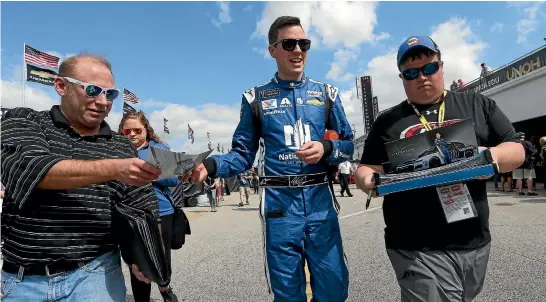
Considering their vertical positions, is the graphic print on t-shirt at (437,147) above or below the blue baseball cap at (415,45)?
below

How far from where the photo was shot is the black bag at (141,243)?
188 centimetres

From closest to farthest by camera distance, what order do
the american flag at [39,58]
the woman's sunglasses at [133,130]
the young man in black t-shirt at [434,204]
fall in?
the young man in black t-shirt at [434,204] → the woman's sunglasses at [133,130] → the american flag at [39,58]

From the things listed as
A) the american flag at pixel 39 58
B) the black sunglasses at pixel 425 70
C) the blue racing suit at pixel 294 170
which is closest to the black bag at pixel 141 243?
the blue racing suit at pixel 294 170

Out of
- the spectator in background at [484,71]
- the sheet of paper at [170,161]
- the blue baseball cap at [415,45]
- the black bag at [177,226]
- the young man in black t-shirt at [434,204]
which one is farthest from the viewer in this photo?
the spectator in background at [484,71]

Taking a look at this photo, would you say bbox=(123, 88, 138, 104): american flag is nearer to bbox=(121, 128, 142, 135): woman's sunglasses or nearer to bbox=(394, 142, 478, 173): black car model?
bbox=(121, 128, 142, 135): woman's sunglasses

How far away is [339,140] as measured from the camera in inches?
107

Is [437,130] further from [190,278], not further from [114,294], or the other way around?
[190,278]

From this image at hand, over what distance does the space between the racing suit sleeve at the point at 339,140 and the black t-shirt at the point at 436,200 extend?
39 cm

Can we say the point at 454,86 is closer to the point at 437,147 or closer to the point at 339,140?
the point at 339,140

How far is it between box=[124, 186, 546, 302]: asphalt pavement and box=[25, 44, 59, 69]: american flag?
416 inches

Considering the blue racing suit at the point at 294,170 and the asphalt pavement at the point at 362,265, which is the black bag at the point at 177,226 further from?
the blue racing suit at the point at 294,170

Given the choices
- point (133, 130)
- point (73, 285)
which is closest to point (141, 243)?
point (73, 285)

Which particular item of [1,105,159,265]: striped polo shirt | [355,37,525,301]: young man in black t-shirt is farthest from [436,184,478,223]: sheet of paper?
[1,105,159,265]: striped polo shirt

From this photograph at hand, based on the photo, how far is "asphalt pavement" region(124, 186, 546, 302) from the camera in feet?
12.5
